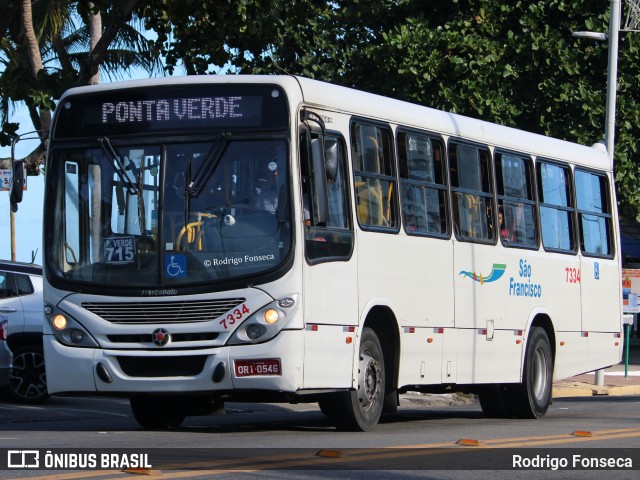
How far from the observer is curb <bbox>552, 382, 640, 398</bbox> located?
24078 mm

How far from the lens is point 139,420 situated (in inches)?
555

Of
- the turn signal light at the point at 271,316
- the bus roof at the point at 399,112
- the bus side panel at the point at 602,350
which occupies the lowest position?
the bus side panel at the point at 602,350

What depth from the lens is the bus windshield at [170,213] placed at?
1226 cm

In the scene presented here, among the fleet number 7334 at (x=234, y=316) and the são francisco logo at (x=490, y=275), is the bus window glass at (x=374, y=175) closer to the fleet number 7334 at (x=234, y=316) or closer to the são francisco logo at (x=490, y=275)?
the fleet number 7334 at (x=234, y=316)

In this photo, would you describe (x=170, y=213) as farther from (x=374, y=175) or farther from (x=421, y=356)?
(x=421, y=356)

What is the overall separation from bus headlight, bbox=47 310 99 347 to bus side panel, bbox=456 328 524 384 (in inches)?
173

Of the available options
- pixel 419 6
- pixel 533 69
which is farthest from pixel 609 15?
pixel 419 6

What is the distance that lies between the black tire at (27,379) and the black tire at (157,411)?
4.57m

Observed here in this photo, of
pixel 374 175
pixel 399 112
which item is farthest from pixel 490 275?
pixel 374 175

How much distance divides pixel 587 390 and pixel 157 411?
38.9ft

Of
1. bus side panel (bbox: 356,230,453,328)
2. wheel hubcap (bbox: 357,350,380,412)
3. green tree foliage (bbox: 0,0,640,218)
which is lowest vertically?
wheel hubcap (bbox: 357,350,380,412)

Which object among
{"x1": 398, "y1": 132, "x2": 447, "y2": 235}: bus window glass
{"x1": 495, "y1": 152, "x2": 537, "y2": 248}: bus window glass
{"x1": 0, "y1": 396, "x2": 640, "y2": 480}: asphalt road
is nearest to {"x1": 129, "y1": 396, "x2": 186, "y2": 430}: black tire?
{"x1": 0, "y1": 396, "x2": 640, "y2": 480}: asphalt road

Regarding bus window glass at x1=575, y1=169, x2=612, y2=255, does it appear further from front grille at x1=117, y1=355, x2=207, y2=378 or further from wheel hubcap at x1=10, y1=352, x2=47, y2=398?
front grille at x1=117, y1=355, x2=207, y2=378

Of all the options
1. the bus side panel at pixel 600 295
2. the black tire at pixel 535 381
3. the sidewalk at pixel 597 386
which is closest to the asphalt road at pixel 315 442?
the black tire at pixel 535 381
